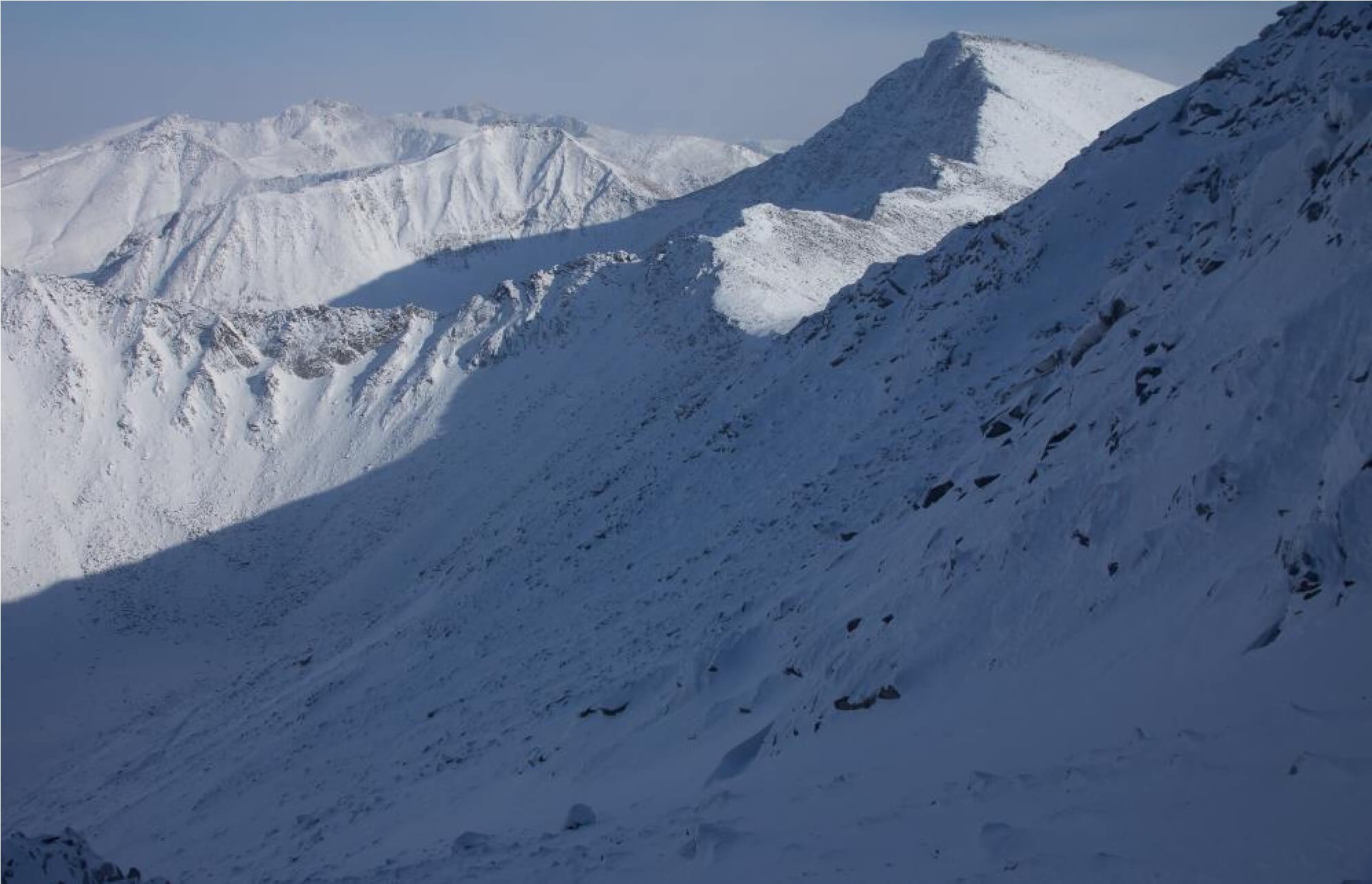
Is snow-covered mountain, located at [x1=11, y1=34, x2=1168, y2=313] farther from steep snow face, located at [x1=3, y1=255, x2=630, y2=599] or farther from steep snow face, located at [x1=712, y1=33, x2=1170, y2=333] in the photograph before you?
steep snow face, located at [x1=3, y1=255, x2=630, y2=599]

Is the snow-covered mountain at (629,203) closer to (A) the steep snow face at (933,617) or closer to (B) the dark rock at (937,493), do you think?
(A) the steep snow face at (933,617)

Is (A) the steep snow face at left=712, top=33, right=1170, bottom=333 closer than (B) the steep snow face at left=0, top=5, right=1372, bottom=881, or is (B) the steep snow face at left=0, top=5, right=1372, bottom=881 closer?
(B) the steep snow face at left=0, top=5, right=1372, bottom=881

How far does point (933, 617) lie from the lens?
1318cm

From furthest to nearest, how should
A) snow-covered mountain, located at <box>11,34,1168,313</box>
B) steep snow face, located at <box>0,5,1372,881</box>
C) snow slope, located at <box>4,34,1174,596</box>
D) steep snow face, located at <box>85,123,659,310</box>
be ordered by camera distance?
steep snow face, located at <box>85,123,659,310</box>
snow-covered mountain, located at <box>11,34,1168,313</box>
snow slope, located at <box>4,34,1174,596</box>
steep snow face, located at <box>0,5,1372,881</box>

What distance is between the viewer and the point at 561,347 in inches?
2192

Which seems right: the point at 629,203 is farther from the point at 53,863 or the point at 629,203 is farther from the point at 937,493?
the point at 53,863

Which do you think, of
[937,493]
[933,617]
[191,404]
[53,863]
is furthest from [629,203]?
[53,863]

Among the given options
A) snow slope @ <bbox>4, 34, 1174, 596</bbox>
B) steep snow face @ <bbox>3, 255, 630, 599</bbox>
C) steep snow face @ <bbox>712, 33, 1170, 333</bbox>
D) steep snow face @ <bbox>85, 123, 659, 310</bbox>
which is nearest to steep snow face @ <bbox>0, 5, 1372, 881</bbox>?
snow slope @ <bbox>4, 34, 1174, 596</bbox>

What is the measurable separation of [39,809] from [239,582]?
19.6 meters

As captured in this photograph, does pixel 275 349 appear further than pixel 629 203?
No

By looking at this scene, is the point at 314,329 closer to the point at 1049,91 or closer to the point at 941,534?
the point at 941,534

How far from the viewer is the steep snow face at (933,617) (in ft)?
27.3

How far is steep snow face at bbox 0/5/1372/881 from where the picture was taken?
832 centimetres

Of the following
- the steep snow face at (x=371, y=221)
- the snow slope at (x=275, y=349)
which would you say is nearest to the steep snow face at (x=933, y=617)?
the snow slope at (x=275, y=349)
